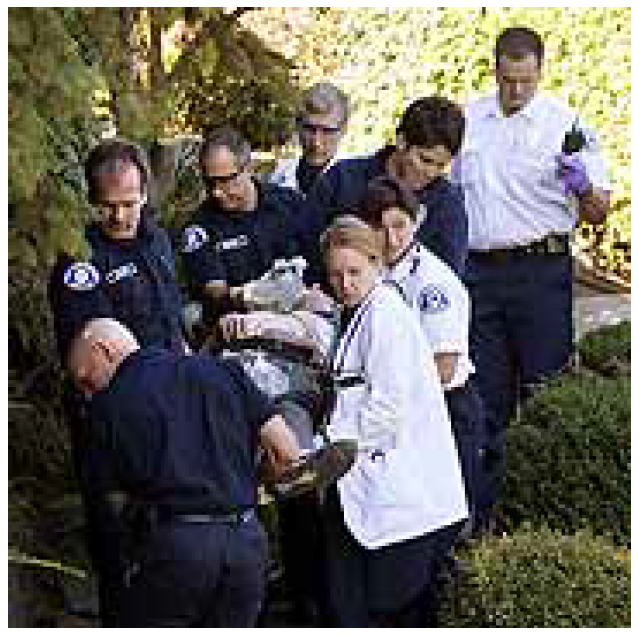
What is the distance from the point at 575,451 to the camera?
5781mm

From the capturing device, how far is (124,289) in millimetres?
4898

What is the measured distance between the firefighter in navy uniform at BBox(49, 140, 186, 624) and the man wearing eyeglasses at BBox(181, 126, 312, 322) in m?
0.47

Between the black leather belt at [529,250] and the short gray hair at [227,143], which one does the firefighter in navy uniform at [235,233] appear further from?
the black leather belt at [529,250]

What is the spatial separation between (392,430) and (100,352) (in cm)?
87

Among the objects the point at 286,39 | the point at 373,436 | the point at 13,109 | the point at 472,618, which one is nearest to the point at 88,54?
the point at 13,109

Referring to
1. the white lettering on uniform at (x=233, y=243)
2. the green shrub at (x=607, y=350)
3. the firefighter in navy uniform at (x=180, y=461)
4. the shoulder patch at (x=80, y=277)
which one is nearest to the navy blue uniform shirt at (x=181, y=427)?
the firefighter in navy uniform at (x=180, y=461)

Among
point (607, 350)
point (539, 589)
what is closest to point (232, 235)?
point (539, 589)

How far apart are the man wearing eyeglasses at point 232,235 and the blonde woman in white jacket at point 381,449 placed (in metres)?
1.01

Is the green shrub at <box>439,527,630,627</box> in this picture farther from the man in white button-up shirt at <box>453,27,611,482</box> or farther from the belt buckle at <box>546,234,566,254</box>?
the belt buckle at <box>546,234,566,254</box>

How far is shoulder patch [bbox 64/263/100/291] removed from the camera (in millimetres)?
4766

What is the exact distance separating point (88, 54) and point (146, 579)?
166 cm

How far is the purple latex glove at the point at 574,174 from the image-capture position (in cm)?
634

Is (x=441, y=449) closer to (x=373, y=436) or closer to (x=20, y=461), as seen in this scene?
(x=373, y=436)

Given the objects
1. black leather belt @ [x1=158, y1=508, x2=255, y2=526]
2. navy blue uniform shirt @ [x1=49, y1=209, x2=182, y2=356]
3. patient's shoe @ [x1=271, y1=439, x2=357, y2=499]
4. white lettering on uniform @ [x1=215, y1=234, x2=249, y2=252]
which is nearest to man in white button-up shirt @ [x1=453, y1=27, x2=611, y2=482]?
white lettering on uniform @ [x1=215, y1=234, x2=249, y2=252]
